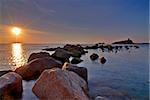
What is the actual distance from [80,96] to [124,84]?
6303mm

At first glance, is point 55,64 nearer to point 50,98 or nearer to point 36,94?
point 36,94

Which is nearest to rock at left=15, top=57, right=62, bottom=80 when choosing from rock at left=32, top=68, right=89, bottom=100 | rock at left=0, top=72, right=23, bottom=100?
rock at left=0, top=72, right=23, bottom=100

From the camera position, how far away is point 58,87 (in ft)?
25.0

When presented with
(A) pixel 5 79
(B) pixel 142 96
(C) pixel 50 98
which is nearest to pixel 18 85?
(A) pixel 5 79

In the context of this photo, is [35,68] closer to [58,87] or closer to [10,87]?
[10,87]

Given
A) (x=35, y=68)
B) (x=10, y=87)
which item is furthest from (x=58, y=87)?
(x=35, y=68)

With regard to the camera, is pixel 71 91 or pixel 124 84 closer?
pixel 71 91

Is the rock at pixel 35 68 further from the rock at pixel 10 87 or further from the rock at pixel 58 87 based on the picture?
the rock at pixel 58 87

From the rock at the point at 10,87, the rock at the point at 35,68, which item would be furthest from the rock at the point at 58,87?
the rock at the point at 35,68

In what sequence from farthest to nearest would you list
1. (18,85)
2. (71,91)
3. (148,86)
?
(148,86)
(18,85)
(71,91)

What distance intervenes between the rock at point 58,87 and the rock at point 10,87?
3.31 ft

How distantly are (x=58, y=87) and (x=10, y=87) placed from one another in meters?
2.19

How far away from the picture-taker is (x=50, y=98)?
7.75 meters

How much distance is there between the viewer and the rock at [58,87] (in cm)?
741
